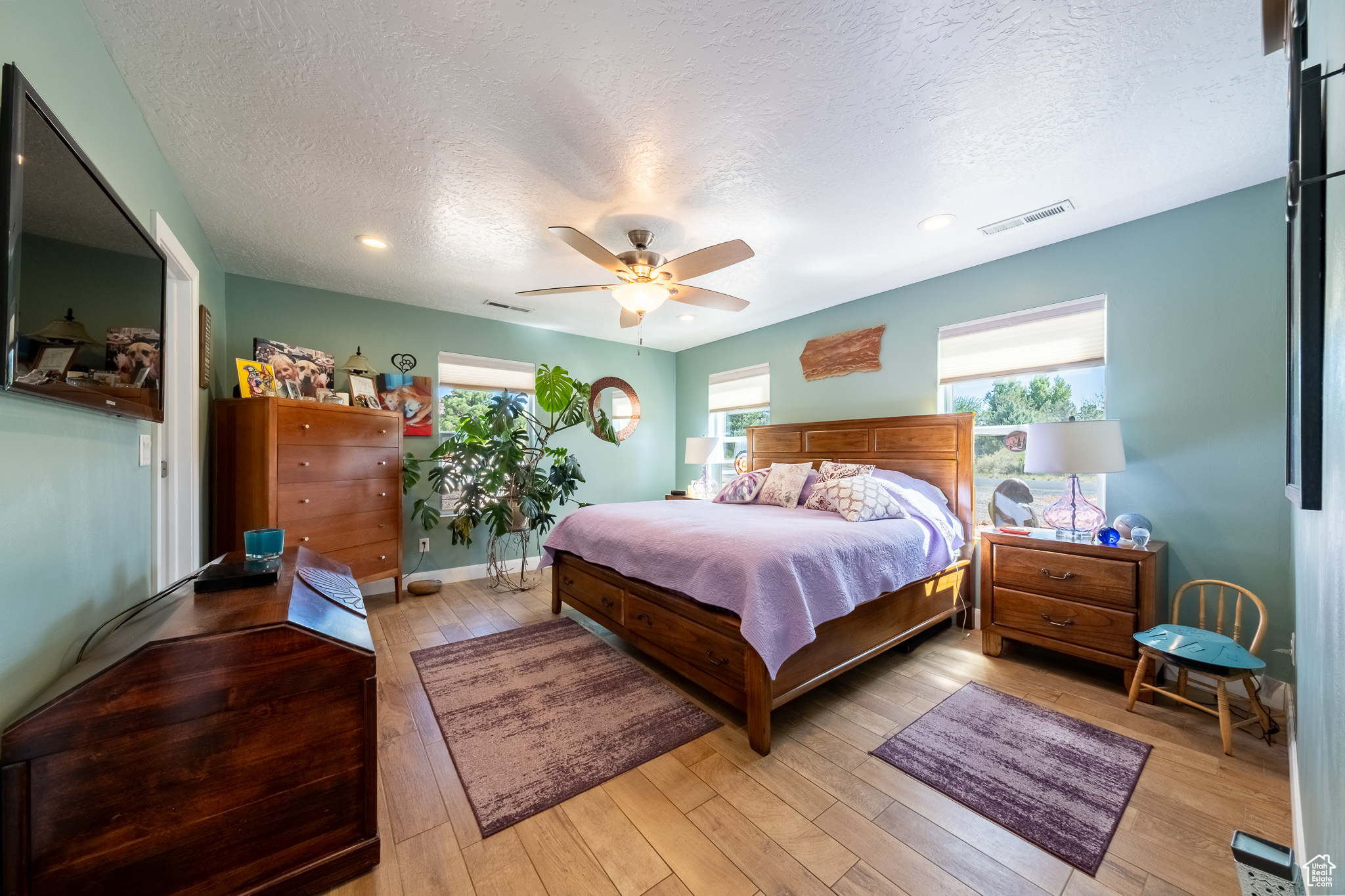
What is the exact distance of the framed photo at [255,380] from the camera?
3.01 metres

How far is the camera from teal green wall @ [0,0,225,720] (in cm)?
100

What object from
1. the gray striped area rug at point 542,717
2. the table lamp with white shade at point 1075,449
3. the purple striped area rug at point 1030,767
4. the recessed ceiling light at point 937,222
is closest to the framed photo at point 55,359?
the gray striped area rug at point 542,717

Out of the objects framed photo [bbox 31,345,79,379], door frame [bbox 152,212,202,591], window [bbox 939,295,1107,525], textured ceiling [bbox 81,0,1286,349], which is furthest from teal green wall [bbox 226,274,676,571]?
window [bbox 939,295,1107,525]

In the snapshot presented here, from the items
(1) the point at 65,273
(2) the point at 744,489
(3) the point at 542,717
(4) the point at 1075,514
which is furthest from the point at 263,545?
(4) the point at 1075,514

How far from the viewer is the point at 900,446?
3.63m

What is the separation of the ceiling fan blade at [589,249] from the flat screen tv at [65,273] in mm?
1346

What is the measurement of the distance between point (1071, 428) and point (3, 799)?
12.4ft

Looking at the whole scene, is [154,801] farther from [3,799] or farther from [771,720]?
[771,720]

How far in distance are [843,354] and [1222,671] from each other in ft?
9.47

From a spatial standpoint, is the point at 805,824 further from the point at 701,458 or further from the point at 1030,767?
the point at 701,458

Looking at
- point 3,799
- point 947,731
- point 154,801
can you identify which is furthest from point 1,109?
point 947,731

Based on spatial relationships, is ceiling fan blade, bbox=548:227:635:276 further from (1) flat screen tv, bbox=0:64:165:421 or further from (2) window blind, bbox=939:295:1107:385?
(2) window blind, bbox=939:295:1107:385

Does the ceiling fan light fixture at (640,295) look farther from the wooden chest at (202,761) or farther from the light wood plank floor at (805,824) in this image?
the light wood plank floor at (805,824)

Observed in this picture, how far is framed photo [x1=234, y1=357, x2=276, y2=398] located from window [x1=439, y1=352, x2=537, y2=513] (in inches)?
50.8
